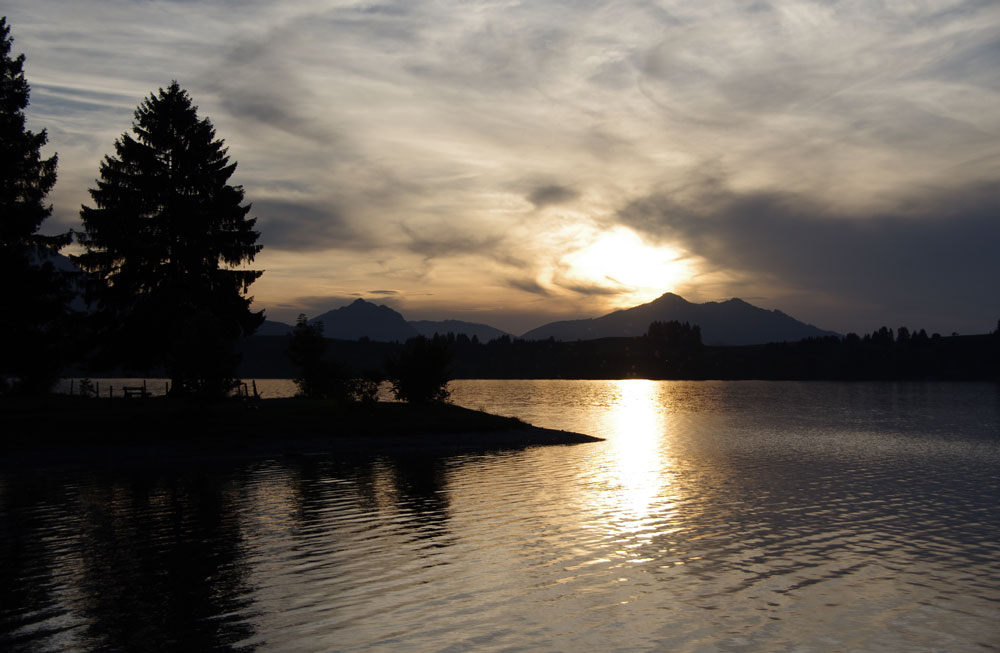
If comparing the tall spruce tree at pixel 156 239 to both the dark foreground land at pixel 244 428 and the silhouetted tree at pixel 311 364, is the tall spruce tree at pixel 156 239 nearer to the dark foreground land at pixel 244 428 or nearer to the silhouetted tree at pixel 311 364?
the dark foreground land at pixel 244 428

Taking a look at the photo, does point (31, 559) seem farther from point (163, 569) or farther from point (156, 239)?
point (156, 239)

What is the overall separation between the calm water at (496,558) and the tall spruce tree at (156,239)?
20.1 metres

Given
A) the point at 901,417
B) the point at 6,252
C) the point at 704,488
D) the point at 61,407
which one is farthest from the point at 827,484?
the point at 901,417

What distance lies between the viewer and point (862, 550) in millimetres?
25438

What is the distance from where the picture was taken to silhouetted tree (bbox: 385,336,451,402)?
3100 inches

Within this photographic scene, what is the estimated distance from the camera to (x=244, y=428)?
189 ft

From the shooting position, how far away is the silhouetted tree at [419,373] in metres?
78.8

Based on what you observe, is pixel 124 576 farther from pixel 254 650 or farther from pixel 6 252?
pixel 6 252

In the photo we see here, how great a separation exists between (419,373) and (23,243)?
3849 centimetres

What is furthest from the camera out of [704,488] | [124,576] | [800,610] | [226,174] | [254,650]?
[226,174]

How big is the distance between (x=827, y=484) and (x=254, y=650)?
122ft

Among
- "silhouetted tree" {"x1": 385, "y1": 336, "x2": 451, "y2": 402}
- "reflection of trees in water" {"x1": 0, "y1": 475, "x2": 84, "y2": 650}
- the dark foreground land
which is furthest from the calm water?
"silhouetted tree" {"x1": 385, "y1": 336, "x2": 451, "y2": 402}

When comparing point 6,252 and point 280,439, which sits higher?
point 6,252

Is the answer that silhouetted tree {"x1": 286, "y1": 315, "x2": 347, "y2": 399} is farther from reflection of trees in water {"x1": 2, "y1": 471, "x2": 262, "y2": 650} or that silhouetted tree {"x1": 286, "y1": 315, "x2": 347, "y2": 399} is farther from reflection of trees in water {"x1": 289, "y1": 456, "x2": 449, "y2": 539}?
reflection of trees in water {"x1": 2, "y1": 471, "x2": 262, "y2": 650}
